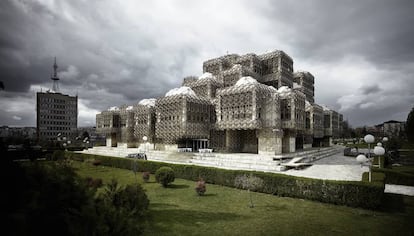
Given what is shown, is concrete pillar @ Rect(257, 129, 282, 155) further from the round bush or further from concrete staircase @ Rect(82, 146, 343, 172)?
the round bush

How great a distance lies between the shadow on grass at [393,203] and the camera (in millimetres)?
14055

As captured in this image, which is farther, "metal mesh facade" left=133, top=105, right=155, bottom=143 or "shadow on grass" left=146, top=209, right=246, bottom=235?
"metal mesh facade" left=133, top=105, right=155, bottom=143

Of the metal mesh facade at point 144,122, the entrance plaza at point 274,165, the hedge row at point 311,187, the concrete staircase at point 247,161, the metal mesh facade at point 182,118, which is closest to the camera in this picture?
the hedge row at point 311,187

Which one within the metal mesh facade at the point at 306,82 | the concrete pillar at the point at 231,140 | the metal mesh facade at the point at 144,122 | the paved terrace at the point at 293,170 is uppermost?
the metal mesh facade at the point at 306,82

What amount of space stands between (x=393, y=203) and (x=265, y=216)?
9.26 meters

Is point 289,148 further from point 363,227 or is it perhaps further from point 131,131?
point 131,131

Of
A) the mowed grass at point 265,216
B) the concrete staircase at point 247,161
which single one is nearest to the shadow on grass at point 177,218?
the mowed grass at point 265,216

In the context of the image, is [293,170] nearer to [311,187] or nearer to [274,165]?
[274,165]

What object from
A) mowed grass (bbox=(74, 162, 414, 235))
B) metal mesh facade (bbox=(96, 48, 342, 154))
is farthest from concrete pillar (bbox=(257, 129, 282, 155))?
mowed grass (bbox=(74, 162, 414, 235))

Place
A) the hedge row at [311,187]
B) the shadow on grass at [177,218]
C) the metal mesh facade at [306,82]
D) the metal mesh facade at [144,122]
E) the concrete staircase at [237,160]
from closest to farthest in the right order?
1. the shadow on grass at [177,218]
2. the hedge row at [311,187]
3. the concrete staircase at [237,160]
4. the metal mesh facade at [144,122]
5. the metal mesh facade at [306,82]

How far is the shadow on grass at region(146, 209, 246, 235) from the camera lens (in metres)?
10.8

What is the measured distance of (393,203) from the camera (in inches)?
600

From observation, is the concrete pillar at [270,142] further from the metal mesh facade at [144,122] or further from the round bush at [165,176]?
the metal mesh facade at [144,122]

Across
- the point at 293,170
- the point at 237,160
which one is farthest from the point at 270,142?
the point at 293,170
